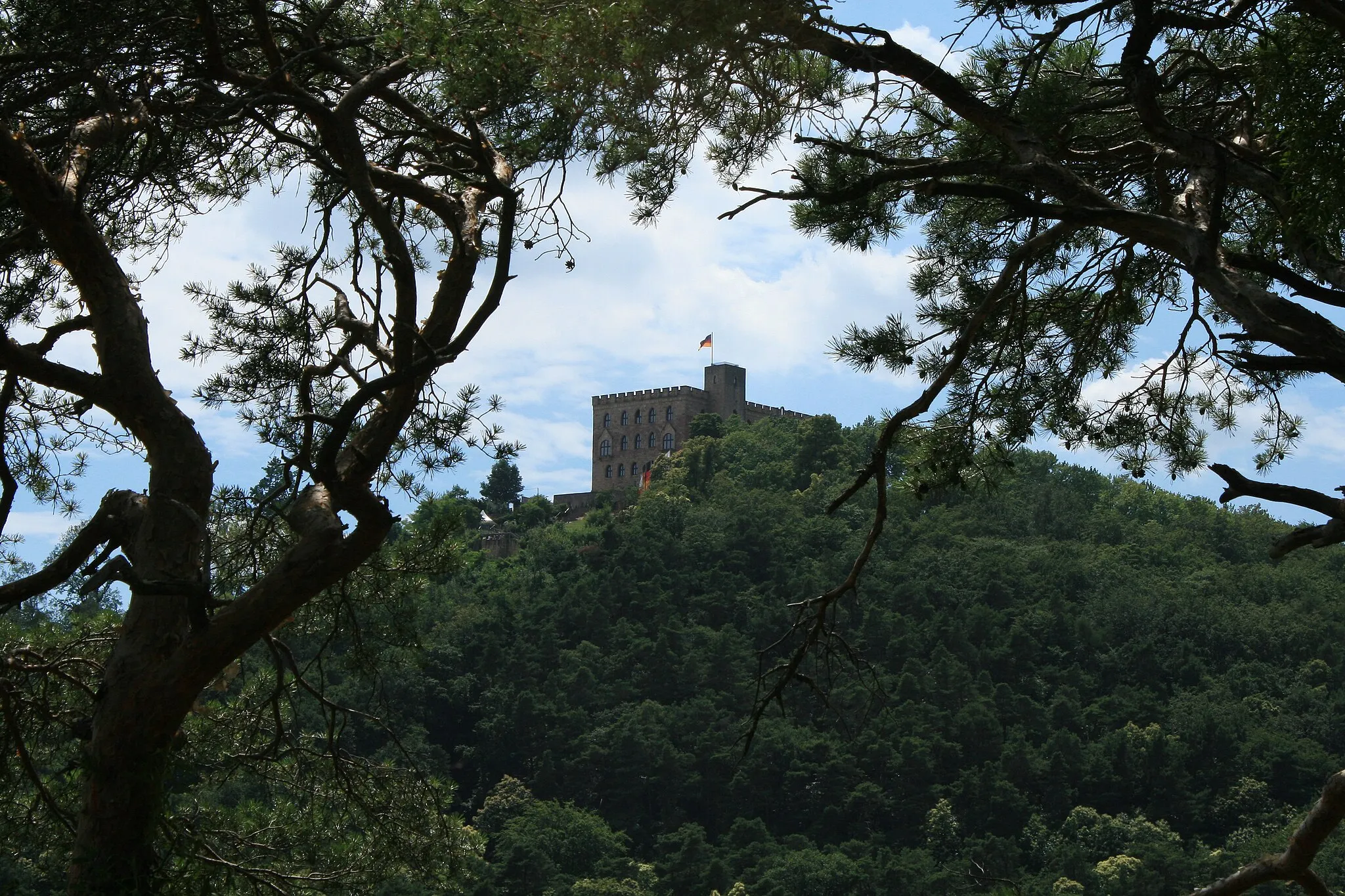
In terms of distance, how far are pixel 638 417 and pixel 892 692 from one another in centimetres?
1978

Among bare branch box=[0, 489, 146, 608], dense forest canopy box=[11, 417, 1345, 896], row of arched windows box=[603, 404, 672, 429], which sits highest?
row of arched windows box=[603, 404, 672, 429]

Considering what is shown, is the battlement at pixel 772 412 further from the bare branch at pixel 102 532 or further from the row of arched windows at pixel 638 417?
the bare branch at pixel 102 532

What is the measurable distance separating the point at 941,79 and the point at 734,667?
47.9 metres

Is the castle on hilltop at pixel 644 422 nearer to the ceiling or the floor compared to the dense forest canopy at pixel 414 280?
nearer to the ceiling

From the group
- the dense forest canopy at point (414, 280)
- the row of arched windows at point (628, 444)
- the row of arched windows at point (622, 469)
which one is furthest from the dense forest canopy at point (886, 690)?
the dense forest canopy at point (414, 280)

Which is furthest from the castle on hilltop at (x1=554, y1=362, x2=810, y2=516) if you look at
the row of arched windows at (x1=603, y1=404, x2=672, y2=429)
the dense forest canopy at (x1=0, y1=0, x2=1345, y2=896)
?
the dense forest canopy at (x1=0, y1=0, x2=1345, y2=896)

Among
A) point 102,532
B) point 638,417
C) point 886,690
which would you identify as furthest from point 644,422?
point 102,532

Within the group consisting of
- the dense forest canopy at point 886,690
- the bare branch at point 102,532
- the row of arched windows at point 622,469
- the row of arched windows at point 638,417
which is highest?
the row of arched windows at point 638,417

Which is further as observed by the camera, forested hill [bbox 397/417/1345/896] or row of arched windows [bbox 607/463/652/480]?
row of arched windows [bbox 607/463/652/480]

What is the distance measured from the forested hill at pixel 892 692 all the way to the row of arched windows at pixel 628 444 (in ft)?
5.78

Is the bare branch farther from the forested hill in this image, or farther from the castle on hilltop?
the castle on hilltop

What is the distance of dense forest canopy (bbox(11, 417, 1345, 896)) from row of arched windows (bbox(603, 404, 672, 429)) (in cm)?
208

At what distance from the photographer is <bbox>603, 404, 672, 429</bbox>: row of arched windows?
205ft

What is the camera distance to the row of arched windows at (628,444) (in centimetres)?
6306
